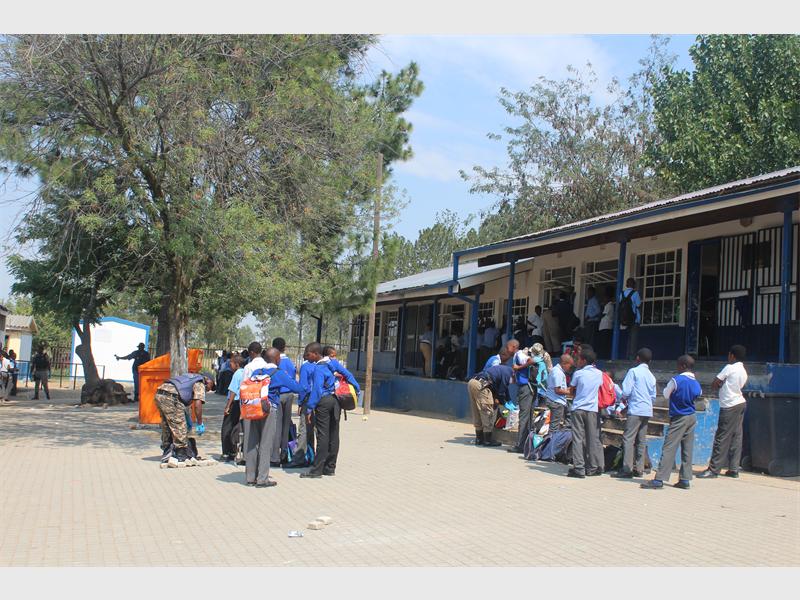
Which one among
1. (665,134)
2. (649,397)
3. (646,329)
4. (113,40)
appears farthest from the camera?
(665,134)

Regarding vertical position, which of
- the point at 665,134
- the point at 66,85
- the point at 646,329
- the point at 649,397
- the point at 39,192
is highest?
the point at 665,134

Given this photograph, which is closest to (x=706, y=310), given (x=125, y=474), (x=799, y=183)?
(x=799, y=183)

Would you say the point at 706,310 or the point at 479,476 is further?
the point at 706,310

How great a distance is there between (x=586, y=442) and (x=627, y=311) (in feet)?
15.5

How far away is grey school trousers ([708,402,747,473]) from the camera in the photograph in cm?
1074

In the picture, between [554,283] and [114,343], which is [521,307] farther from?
[114,343]

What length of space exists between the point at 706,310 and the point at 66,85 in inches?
478

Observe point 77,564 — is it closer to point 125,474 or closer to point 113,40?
Result: point 125,474

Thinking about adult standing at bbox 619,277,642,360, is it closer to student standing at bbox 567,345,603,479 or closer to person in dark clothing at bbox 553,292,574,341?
person in dark clothing at bbox 553,292,574,341

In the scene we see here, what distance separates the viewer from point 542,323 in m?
18.3

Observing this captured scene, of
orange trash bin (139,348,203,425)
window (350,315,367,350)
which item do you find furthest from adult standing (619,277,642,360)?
window (350,315,367,350)

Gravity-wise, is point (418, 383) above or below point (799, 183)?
below

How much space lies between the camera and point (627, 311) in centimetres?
1478

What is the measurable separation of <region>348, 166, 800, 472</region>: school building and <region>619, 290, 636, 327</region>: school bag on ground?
0.13 metres
